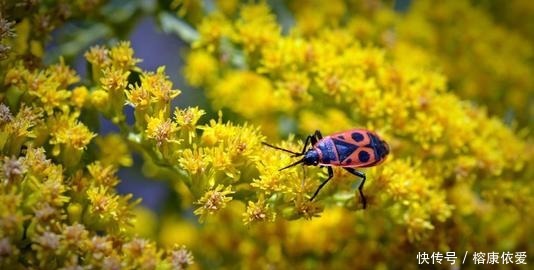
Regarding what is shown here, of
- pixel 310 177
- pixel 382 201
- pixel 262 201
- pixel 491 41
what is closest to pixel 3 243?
pixel 262 201

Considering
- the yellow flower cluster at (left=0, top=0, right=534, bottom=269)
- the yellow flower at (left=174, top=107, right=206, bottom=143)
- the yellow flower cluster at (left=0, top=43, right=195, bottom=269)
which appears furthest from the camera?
the yellow flower at (left=174, top=107, right=206, bottom=143)

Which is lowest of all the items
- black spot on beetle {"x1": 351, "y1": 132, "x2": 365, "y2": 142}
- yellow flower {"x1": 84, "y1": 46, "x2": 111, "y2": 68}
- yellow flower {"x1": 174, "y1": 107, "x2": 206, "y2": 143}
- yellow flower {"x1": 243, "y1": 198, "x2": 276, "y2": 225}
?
yellow flower {"x1": 243, "y1": 198, "x2": 276, "y2": 225}

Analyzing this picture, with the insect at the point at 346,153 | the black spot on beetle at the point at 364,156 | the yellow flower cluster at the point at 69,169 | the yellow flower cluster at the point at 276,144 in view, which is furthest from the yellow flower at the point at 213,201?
the black spot on beetle at the point at 364,156

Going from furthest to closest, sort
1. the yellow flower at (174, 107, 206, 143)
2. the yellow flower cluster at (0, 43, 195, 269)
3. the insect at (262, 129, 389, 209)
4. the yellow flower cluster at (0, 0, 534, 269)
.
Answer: the insect at (262, 129, 389, 209), the yellow flower at (174, 107, 206, 143), the yellow flower cluster at (0, 0, 534, 269), the yellow flower cluster at (0, 43, 195, 269)

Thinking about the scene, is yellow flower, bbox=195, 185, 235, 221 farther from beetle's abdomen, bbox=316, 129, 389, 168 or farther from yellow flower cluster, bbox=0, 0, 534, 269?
beetle's abdomen, bbox=316, 129, 389, 168

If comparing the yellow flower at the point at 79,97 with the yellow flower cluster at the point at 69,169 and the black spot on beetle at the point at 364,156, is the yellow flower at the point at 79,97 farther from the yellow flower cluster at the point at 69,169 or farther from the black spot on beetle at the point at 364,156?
the black spot on beetle at the point at 364,156

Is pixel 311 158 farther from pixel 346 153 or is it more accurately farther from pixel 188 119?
pixel 188 119

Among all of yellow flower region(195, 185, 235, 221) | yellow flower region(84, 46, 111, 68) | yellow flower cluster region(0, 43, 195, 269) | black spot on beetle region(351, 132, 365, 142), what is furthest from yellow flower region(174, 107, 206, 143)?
black spot on beetle region(351, 132, 365, 142)

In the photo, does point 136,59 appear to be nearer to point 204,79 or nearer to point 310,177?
point 310,177
